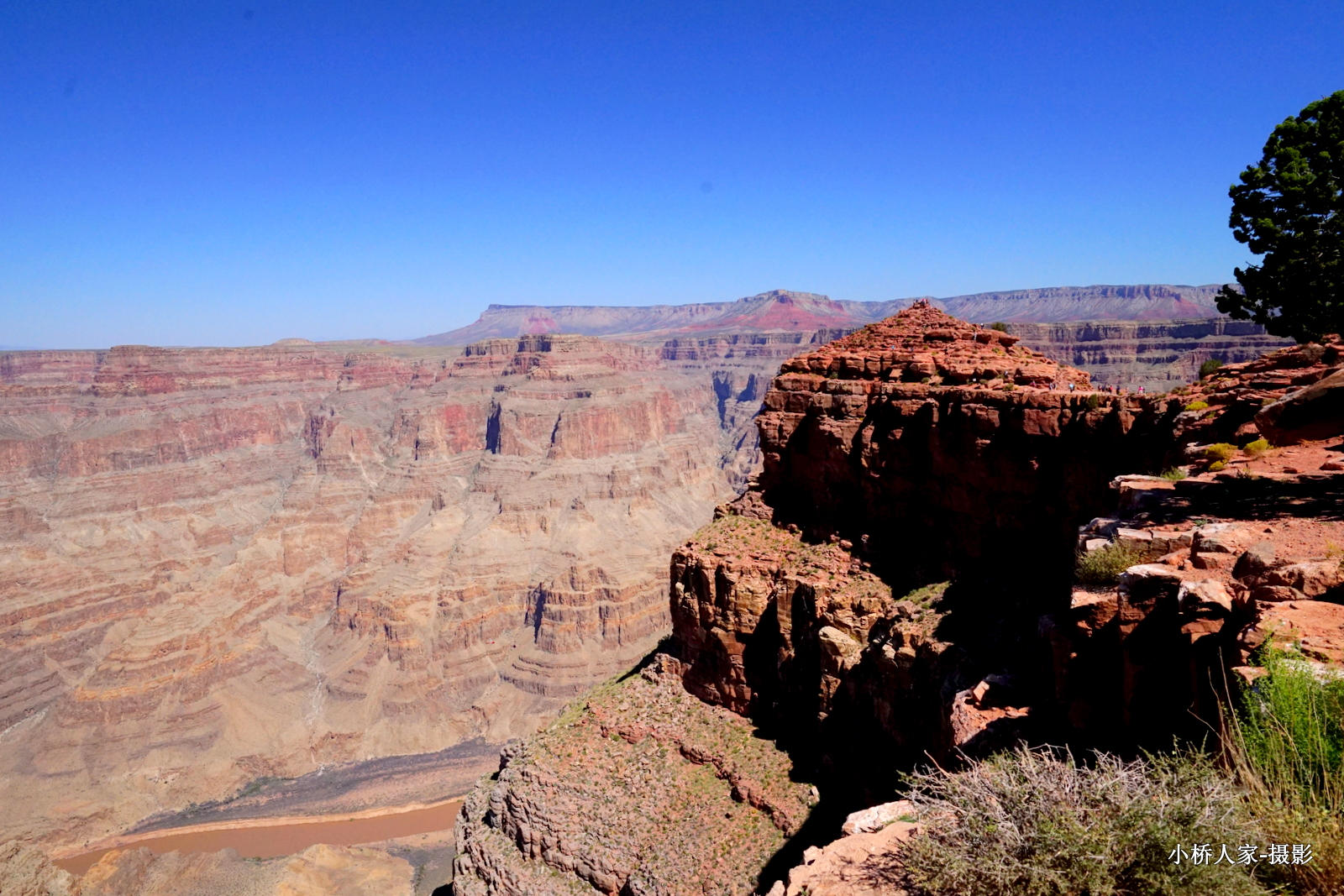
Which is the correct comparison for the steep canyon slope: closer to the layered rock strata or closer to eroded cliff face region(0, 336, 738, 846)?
the layered rock strata

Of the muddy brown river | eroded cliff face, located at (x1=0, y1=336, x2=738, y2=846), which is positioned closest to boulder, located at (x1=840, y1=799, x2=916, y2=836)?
the muddy brown river

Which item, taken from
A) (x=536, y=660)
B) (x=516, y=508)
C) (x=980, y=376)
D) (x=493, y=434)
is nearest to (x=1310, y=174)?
(x=980, y=376)

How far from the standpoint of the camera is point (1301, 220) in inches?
551

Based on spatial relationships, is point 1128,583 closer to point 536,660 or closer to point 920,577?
point 920,577

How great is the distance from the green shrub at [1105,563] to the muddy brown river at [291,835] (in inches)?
2343

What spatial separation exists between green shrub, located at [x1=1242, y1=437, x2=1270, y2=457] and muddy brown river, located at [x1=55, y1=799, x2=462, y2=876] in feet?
195

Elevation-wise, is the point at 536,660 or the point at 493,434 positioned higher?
the point at 493,434

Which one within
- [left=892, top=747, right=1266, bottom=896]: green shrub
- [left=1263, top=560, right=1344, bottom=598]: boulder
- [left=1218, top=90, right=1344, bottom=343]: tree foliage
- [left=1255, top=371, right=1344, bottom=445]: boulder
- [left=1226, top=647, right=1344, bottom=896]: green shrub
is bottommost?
[left=892, top=747, right=1266, bottom=896]: green shrub

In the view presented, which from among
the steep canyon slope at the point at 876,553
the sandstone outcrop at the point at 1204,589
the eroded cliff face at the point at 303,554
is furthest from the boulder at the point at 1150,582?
the eroded cliff face at the point at 303,554

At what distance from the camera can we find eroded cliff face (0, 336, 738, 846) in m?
79.9

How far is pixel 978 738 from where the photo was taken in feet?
41.3

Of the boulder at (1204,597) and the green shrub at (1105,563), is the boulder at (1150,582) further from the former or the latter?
the green shrub at (1105,563)

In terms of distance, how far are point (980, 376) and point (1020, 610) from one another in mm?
9057

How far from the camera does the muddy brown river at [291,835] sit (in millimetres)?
59375
